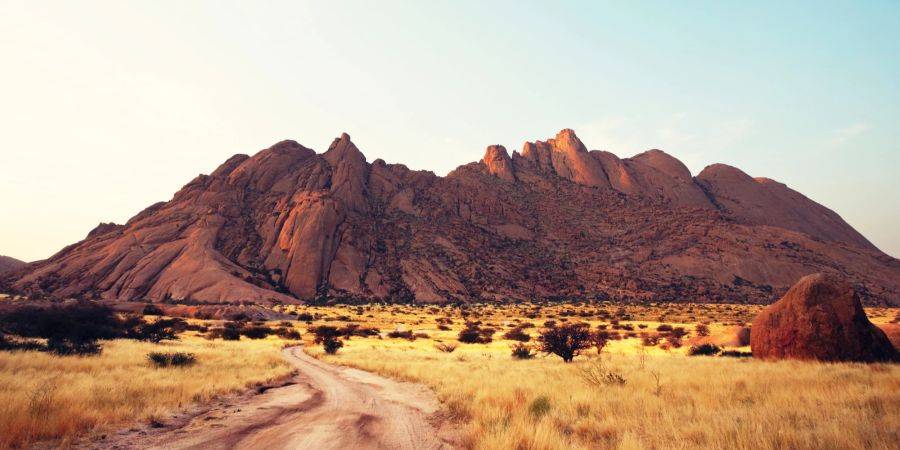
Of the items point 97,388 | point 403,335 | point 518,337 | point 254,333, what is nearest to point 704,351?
point 518,337

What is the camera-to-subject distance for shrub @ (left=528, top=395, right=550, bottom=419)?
9.72 meters

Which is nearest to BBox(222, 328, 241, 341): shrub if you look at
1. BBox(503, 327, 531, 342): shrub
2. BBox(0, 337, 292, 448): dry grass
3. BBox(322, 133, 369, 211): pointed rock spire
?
BBox(0, 337, 292, 448): dry grass

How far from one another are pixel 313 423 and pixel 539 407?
5208mm

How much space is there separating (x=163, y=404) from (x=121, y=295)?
9704 centimetres

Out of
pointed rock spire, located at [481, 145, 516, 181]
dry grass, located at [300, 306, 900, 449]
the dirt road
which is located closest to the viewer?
dry grass, located at [300, 306, 900, 449]

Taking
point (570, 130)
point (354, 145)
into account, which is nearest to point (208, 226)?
point (354, 145)

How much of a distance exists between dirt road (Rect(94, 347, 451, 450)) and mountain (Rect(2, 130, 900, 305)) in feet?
249

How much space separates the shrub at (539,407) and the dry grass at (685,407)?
3 cm

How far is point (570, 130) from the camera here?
17175 centimetres

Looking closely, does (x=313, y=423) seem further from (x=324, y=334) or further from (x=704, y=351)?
(x=324, y=334)

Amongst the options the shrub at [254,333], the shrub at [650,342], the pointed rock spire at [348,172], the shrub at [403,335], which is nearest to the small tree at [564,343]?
the shrub at [650,342]

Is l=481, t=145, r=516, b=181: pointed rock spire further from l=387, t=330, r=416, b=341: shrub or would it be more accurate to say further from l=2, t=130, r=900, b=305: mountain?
l=387, t=330, r=416, b=341: shrub

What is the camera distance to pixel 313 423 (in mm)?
10305

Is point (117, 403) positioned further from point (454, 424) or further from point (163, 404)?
point (454, 424)
